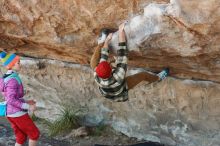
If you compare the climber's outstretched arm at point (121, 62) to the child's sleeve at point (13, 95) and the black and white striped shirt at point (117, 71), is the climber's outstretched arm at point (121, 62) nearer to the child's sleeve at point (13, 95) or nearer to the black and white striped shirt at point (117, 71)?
the black and white striped shirt at point (117, 71)

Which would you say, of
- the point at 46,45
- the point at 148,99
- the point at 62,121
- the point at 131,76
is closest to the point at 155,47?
the point at 131,76

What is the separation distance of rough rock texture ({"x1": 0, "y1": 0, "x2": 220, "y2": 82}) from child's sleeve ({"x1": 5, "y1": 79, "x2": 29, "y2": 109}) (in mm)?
852

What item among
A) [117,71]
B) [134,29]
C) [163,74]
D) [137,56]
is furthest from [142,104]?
[134,29]

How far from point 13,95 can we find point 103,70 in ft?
3.56

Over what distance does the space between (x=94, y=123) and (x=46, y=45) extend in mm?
1387

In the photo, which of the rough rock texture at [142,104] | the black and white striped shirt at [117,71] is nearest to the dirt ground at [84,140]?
the rough rock texture at [142,104]

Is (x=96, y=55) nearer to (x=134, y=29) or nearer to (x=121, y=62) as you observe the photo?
(x=121, y=62)

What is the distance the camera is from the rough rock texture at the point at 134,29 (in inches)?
177

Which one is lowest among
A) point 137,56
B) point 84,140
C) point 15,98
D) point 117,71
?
point 84,140

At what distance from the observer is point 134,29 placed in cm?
495

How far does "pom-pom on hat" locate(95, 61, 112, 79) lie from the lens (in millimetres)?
4992

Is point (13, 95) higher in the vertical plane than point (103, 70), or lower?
lower

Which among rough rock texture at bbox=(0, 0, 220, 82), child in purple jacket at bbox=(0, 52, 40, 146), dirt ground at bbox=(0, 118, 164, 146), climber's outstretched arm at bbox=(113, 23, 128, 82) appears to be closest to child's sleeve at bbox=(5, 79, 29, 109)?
child in purple jacket at bbox=(0, 52, 40, 146)

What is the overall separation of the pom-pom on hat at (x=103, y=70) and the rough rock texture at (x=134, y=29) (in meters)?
0.33
